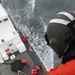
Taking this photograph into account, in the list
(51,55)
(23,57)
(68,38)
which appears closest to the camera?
(68,38)

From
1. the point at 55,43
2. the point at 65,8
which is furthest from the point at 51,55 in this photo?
the point at 55,43

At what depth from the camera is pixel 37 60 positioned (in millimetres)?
3611

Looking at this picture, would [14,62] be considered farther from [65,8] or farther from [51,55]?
[65,8]

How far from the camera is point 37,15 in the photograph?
5.48m

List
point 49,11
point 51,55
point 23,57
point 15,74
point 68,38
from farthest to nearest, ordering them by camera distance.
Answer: point 49,11, point 51,55, point 23,57, point 15,74, point 68,38

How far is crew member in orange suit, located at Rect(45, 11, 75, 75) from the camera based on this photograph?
1.70 meters

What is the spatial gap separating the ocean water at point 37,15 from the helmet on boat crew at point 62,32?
2.51m

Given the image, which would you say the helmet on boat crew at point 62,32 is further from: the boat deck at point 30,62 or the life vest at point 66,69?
the boat deck at point 30,62

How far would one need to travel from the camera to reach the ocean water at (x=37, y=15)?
4541 mm

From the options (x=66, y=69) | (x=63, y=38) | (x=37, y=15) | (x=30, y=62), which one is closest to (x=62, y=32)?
(x=63, y=38)

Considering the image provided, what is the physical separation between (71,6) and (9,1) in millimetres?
A: 1642

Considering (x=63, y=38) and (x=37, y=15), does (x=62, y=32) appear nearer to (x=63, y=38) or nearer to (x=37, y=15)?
(x=63, y=38)

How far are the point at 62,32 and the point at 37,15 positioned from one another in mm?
3754

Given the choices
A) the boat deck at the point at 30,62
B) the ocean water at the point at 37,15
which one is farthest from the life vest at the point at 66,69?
the ocean water at the point at 37,15
